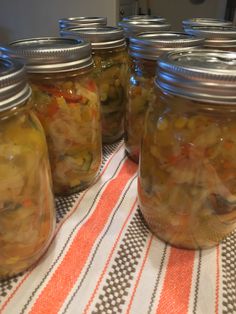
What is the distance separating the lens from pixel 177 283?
1.47ft

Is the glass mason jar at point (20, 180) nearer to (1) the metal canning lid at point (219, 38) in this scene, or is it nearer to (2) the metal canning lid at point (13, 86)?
(2) the metal canning lid at point (13, 86)

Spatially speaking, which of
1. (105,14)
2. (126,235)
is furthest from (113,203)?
(105,14)

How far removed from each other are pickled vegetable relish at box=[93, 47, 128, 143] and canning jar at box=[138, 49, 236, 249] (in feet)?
0.72

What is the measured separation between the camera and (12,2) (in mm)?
1523

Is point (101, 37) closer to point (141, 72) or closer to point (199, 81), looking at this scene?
point (141, 72)

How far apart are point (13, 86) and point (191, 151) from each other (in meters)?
0.23

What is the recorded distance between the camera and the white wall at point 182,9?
203 centimetres

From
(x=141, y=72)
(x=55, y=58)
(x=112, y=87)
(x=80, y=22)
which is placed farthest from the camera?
(x=80, y=22)

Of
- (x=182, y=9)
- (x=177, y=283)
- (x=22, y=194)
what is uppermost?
(x=182, y=9)

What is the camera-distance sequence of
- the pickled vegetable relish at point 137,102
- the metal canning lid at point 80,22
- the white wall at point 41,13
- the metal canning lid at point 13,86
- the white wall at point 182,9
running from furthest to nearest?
1. the white wall at point 182,9
2. the white wall at point 41,13
3. the metal canning lid at point 80,22
4. the pickled vegetable relish at point 137,102
5. the metal canning lid at point 13,86

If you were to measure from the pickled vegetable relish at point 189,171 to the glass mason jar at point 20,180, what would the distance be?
158 millimetres

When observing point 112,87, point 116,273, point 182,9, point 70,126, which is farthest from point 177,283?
point 182,9

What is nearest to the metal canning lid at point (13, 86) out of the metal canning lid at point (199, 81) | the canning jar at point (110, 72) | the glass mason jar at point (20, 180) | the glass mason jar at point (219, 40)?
the glass mason jar at point (20, 180)

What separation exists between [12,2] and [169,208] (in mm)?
1463
